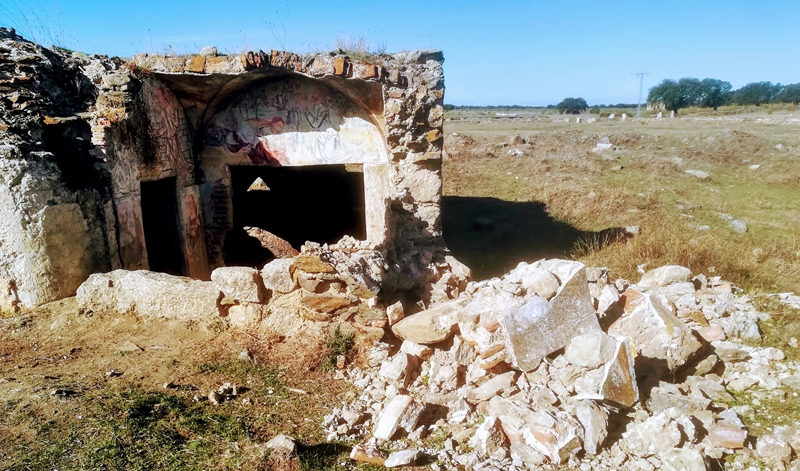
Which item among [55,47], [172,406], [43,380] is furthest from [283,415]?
[55,47]

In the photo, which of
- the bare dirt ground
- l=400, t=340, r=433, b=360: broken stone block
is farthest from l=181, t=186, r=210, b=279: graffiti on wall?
l=400, t=340, r=433, b=360: broken stone block

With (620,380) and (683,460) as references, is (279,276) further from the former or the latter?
(683,460)

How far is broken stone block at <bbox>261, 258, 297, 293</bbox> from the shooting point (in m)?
4.90

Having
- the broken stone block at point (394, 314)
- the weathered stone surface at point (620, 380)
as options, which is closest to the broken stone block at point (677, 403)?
the weathered stone surface at point (620, 380)

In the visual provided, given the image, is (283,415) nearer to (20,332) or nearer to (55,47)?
(20,332)

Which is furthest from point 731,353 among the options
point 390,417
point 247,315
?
point 247,315

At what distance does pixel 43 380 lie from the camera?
13.1ft

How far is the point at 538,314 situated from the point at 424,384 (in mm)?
1156

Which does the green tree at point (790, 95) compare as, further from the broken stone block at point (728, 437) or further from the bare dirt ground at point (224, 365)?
the broken stone block at point (728, 437)

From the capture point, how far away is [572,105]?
221 ft

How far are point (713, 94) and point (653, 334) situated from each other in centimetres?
6059

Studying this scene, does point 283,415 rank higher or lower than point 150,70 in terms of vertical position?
lower

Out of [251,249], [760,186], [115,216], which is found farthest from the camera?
[760,186]

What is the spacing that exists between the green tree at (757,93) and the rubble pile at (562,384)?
61.9m
